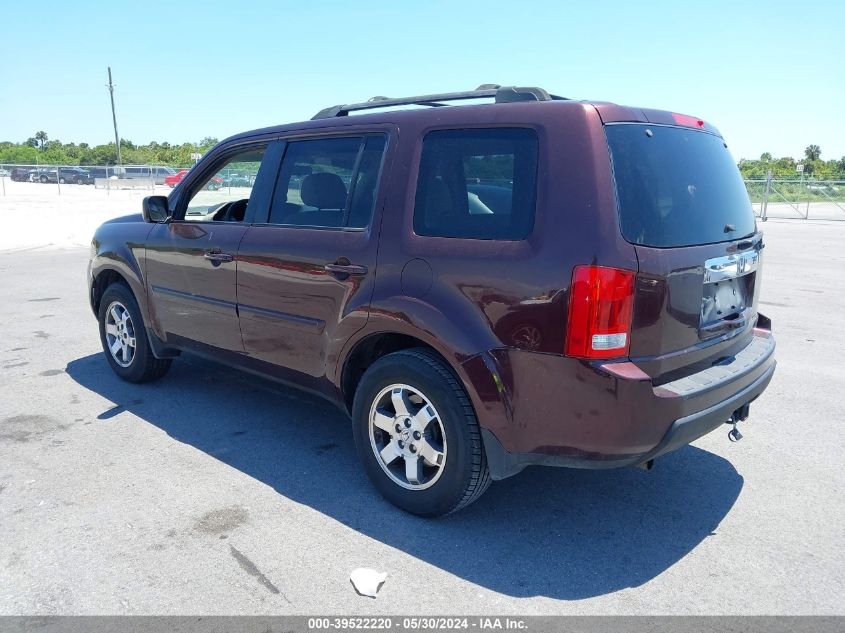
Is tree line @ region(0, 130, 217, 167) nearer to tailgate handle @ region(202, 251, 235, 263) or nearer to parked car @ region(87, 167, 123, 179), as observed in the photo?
parked car @ region(87, 167, 123, 179)

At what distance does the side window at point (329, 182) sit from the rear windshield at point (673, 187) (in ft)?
4.34

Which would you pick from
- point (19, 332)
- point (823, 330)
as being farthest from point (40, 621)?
point (823, 330)

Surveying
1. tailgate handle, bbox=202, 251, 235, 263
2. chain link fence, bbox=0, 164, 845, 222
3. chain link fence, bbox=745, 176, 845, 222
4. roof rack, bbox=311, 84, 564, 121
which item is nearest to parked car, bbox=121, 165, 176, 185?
chain link fence, bbox=0, 164, 845, 222

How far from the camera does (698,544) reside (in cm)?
322

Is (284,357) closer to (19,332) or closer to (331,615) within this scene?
(331,615)

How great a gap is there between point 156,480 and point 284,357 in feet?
3.22

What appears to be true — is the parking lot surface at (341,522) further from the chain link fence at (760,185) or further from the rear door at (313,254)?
the chain link fence at (760,185)

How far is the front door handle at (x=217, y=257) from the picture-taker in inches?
171

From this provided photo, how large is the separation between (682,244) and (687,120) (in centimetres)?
80

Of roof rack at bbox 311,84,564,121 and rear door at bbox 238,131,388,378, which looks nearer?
roof rack at bbox 311,84,564,121

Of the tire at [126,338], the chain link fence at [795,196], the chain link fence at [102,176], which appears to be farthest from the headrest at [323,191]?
the chain link fence at [102,176]

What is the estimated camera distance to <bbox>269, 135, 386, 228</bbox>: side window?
369 centimetres

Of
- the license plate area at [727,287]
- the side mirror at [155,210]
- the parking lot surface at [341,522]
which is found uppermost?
the side mirror at [155,210]

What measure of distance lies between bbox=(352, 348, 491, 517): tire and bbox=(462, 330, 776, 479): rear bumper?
0.12m
